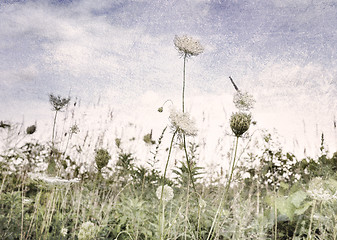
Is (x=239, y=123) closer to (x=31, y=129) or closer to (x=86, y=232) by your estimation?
(x=86, y=232)

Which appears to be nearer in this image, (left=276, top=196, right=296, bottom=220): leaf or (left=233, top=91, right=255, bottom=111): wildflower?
(left=233, top=91, right=255, bottom=111): wildflower

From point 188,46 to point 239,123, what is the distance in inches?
26.5

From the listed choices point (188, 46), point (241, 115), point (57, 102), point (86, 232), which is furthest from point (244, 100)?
point (57, 102)

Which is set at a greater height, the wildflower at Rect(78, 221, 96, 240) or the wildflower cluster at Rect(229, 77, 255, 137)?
the wildflower cluster at Rect(229, 77, 255, 137)

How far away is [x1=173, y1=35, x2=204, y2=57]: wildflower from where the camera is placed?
1.96 meters

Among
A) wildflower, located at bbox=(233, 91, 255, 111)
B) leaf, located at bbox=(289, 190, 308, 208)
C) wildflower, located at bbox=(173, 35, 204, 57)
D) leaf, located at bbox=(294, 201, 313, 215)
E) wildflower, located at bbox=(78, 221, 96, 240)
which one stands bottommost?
wildflower, located at bbox=(78, 221, 96, 240)

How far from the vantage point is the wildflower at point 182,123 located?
59.9 inches

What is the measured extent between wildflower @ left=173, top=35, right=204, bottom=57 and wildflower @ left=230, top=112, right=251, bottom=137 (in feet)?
1.91

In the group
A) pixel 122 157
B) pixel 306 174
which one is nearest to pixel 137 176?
pixel 122 157

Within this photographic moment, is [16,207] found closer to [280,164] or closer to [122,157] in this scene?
[122,157]

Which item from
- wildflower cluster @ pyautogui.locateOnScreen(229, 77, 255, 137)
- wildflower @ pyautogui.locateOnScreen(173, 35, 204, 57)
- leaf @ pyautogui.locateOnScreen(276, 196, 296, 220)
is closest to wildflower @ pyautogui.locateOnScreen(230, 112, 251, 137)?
wildflower cluster @ pyautogui.locateOnScreen(229, 77, 255, 137)

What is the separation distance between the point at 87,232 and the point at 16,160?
9.02 feet

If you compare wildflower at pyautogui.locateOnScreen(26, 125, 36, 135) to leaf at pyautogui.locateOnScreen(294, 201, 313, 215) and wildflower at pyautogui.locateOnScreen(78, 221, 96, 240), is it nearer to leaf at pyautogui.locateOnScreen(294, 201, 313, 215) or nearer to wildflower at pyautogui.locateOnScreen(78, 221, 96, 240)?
wildflower at pyautogui.locateOnScreen(78, 221, 96, 240)

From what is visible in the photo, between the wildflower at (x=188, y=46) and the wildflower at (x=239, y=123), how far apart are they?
0.58m
